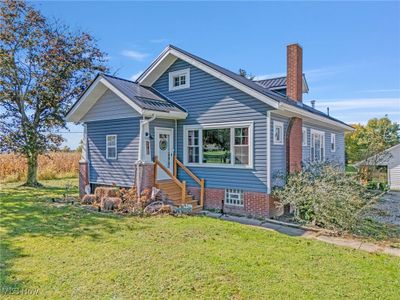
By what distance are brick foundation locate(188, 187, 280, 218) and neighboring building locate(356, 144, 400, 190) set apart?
15406mm

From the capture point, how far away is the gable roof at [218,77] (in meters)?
9.09

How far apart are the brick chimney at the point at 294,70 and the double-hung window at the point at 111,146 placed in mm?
8333

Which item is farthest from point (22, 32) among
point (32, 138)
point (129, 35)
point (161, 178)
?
point (161, 178)

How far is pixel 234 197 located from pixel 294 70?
21.9 ft

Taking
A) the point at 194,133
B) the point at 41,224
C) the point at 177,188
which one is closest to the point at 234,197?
the point at 177,188

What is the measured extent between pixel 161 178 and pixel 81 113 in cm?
537

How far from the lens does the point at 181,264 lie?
15.9 feet

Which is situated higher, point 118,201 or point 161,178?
point 161,178

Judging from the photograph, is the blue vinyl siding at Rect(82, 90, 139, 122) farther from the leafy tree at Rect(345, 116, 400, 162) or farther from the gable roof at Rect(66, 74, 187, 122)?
the leafy tree at Rect(345, 116, 400, 162)

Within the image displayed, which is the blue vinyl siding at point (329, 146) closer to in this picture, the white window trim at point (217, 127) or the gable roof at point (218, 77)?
the gable roof at point (218, 77)

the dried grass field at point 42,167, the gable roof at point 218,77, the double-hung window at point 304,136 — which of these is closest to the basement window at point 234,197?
the gable roof at point 218,77

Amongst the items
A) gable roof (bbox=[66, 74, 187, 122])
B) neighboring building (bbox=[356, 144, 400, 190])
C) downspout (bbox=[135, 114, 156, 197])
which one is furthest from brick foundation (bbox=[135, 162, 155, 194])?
neighboring building (bbox=[356, 144, 400, 190])

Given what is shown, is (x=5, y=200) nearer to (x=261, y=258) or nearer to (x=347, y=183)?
(x=261, y=258)

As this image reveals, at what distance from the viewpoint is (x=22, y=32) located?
627 inches
